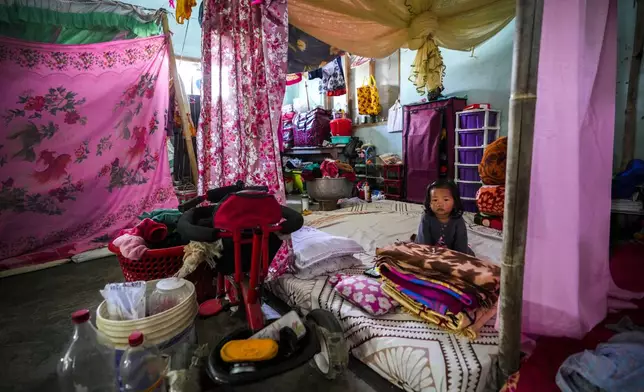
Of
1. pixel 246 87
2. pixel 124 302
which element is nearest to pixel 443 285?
pixel 124 302

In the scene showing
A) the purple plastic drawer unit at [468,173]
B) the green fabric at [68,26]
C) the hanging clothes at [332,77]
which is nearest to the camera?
the green fabric at [68,26]

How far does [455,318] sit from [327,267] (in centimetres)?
81

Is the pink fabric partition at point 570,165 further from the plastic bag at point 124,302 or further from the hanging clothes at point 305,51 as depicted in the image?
the hanging clothes at point 305,51

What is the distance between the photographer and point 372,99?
17.1 feet

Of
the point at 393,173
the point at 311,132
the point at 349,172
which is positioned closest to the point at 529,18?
the point at 349,172

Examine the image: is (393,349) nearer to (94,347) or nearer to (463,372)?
(463,372)

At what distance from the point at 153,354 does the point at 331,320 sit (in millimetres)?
630

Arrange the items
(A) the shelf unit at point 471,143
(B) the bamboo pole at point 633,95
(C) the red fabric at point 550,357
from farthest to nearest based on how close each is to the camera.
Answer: (A) the shelf unit at point 471,143, (B) the bamboo pole at point 633,95, (C) the red fabric at point 550,357

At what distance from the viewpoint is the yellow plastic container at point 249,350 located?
0.97 meters

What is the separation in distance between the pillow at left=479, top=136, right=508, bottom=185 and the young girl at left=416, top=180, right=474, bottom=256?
1.07 m

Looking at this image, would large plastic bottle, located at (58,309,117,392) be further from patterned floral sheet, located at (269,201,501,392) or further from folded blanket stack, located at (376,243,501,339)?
folded blanket stack, located at (376,243,501,339)

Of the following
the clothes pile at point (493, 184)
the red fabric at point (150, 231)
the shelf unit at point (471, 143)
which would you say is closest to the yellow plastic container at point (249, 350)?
the red fabric at point (150, 231)

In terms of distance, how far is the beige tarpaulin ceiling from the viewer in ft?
7.45

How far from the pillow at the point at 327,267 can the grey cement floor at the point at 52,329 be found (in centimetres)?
43
